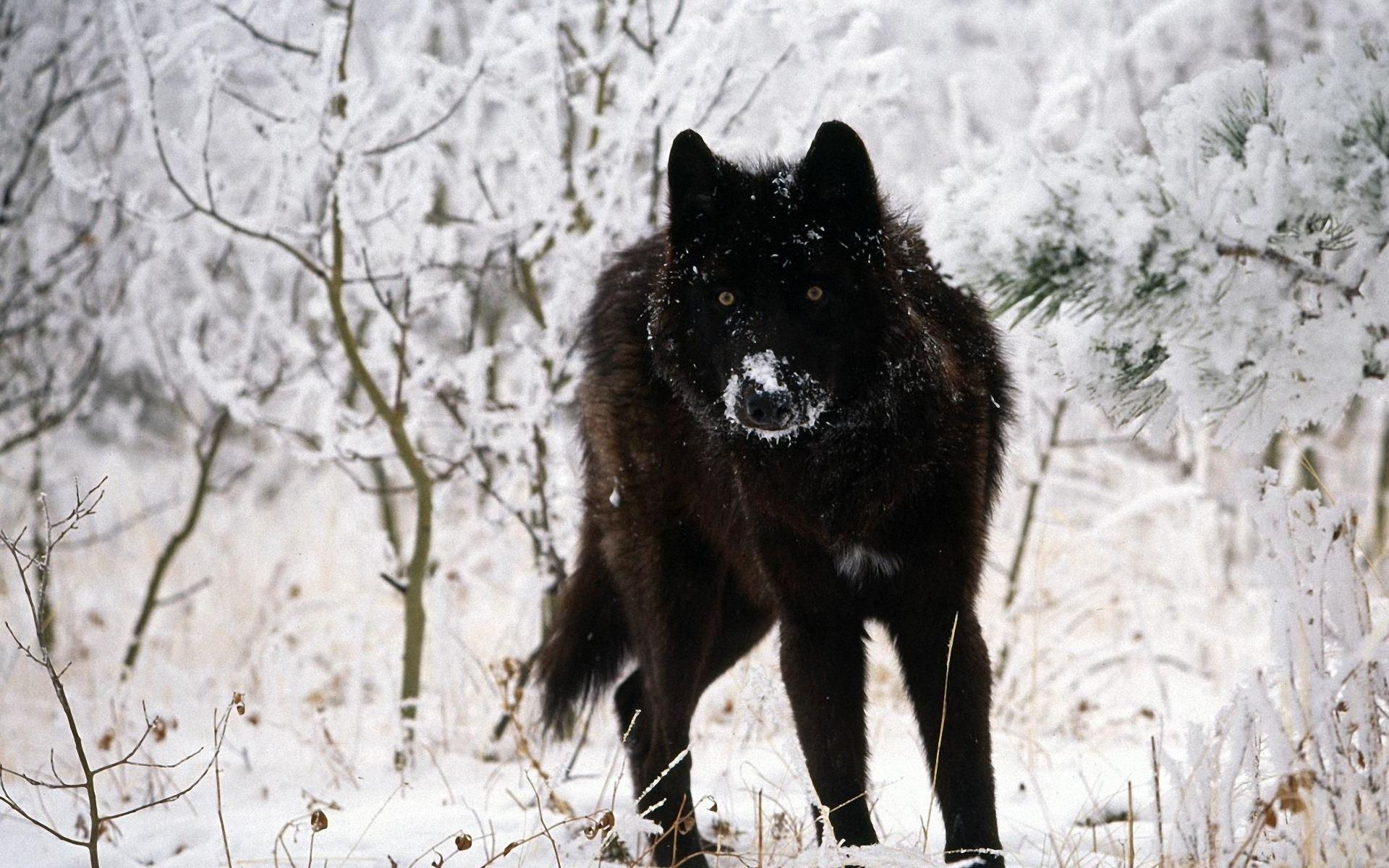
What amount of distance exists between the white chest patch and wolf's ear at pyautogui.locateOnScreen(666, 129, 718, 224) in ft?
3.00

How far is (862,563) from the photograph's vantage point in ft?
8.36

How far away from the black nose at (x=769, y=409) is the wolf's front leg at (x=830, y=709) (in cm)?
57

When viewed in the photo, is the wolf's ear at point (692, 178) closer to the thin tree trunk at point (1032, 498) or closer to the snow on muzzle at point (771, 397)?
the snow on muzzle at point (771, 397)

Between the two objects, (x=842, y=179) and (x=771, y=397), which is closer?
(x=771, y=397)

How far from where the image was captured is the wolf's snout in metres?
2.26

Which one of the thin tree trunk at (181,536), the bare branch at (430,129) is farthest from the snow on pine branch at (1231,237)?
the thin tree trunk at (181,536)

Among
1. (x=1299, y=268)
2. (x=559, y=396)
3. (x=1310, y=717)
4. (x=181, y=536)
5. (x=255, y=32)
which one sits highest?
(x=255, y=32)

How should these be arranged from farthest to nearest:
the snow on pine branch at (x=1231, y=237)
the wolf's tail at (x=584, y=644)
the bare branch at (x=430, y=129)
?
the bare branch at (x=430, y=129) < the wolf's tail at (x=584, y=644) < the snow on pine branch at (x=1231, y=237)

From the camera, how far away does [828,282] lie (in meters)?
2.45

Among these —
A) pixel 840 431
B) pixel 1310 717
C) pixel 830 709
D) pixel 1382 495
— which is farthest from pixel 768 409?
pixel 1382 495

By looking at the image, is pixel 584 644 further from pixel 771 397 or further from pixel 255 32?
pixel 255 32

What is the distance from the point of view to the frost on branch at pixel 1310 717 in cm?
183

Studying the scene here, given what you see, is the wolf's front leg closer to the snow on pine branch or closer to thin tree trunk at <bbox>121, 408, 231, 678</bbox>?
the snow on pine branch

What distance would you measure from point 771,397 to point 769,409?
3 centimetres
